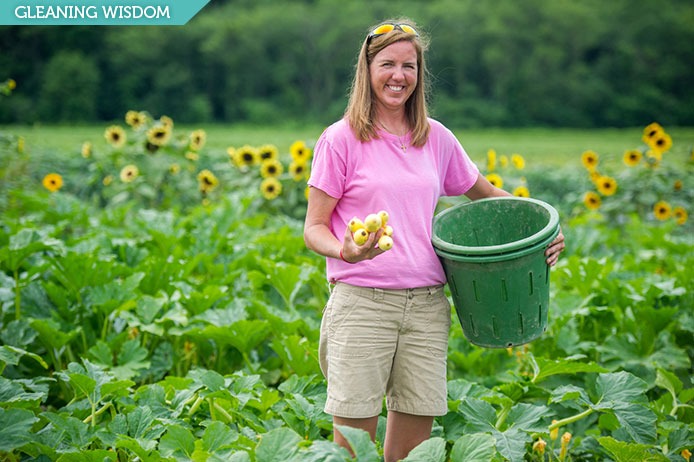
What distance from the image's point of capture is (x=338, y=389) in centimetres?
246

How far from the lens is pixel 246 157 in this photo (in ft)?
24.4

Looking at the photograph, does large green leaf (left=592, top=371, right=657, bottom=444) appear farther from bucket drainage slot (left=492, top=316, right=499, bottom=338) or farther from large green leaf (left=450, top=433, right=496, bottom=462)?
large green leaf (left=450, top=433, right=496, bottom=462)

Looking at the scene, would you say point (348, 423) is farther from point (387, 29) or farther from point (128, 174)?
point (128, 174)

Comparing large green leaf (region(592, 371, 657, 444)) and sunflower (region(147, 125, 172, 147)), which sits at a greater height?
sunflower (region(147, 125, 172, 147))

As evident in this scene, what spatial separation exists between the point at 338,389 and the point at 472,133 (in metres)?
33.5

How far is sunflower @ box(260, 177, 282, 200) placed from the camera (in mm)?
6922

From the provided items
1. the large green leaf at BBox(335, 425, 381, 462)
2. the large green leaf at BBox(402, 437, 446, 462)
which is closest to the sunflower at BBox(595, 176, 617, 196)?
the large green leaf at BBox(402, 437, 446, 462)

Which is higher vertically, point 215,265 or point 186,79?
point 186,79

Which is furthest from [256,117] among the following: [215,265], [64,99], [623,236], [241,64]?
[215,265]

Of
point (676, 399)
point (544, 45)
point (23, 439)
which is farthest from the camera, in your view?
point (544, 45)

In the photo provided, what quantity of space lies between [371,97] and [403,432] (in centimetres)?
106

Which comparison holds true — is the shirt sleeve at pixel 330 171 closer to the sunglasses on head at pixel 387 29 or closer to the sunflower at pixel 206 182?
the sunglasses on head at pixel 387 29

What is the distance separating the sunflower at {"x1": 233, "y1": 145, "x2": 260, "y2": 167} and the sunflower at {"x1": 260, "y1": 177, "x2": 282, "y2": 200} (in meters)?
0.47

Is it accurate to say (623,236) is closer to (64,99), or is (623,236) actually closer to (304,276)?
(304,276)
